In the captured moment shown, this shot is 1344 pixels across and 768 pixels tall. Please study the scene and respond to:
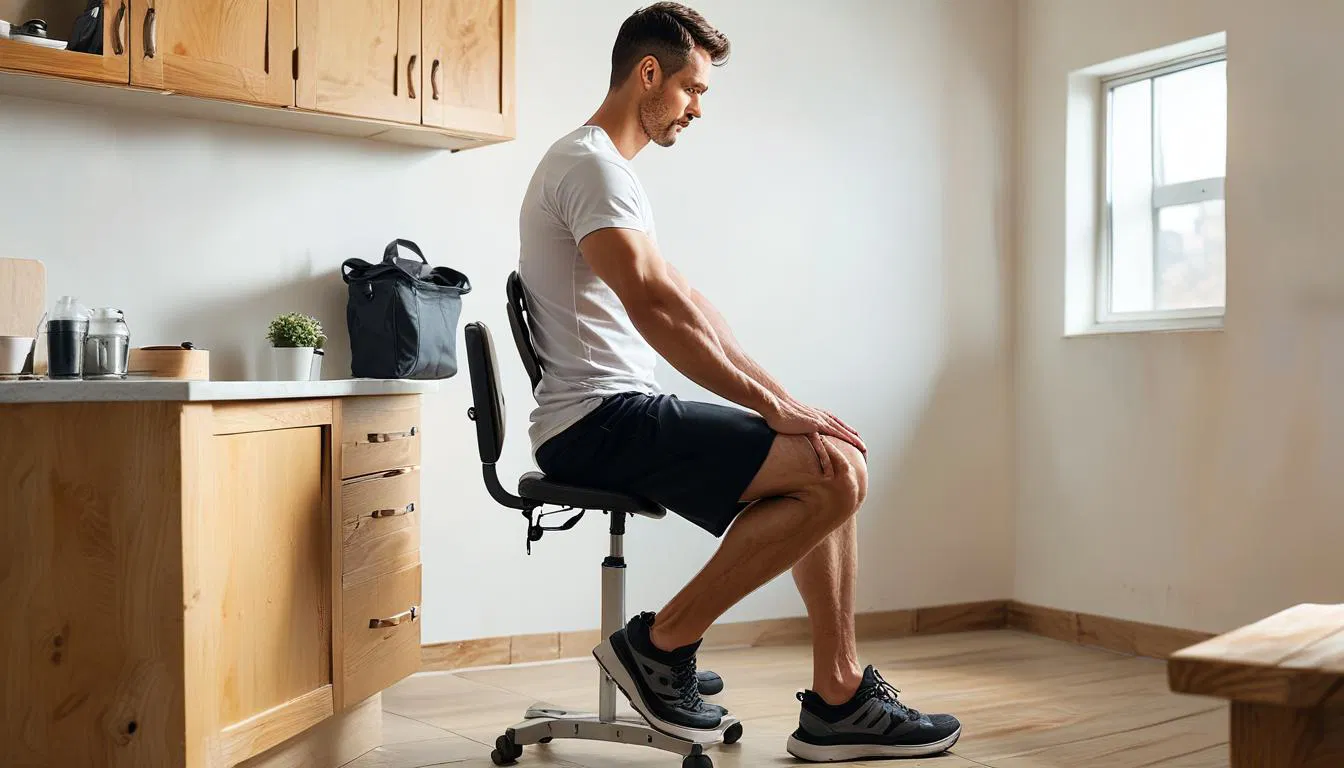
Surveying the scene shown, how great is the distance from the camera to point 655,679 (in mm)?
2305

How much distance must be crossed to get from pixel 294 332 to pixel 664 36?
3.83ft

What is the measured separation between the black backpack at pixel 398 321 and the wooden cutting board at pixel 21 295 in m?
0.71

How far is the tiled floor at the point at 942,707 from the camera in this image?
2.59m

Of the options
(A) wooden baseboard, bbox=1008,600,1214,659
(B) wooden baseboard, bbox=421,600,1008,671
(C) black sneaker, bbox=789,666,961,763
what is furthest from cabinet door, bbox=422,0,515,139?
(A) wooden baseboard, bbox=1008,600,1214,659

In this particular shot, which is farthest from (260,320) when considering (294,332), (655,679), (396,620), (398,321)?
(655,679)

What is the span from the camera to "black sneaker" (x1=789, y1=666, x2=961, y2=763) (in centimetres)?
251

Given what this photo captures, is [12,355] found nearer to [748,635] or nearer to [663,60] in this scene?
[663,60]

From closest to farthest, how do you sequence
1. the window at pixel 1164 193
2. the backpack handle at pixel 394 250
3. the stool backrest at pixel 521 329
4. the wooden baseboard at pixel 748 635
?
the stool backrest at pixel 521 329, the backpack handle at pixel 394 250, the wooden baseboard at pixel 748 635, the window at pixel 1164 193

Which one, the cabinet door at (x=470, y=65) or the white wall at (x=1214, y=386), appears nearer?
the cabinet door at (x=470, y=65)

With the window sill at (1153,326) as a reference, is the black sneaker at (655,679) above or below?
below

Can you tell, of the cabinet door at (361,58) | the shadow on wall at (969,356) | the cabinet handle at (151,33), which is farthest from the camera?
the shadow on wall at (969,356)

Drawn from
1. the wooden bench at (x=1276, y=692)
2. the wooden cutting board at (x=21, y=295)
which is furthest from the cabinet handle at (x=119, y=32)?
the wooden bench at (x=1276, y=692)

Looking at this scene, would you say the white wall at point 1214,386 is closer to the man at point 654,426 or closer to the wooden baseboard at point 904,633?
the wooden baseboard at point 904,633

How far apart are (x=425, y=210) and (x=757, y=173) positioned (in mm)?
1080
